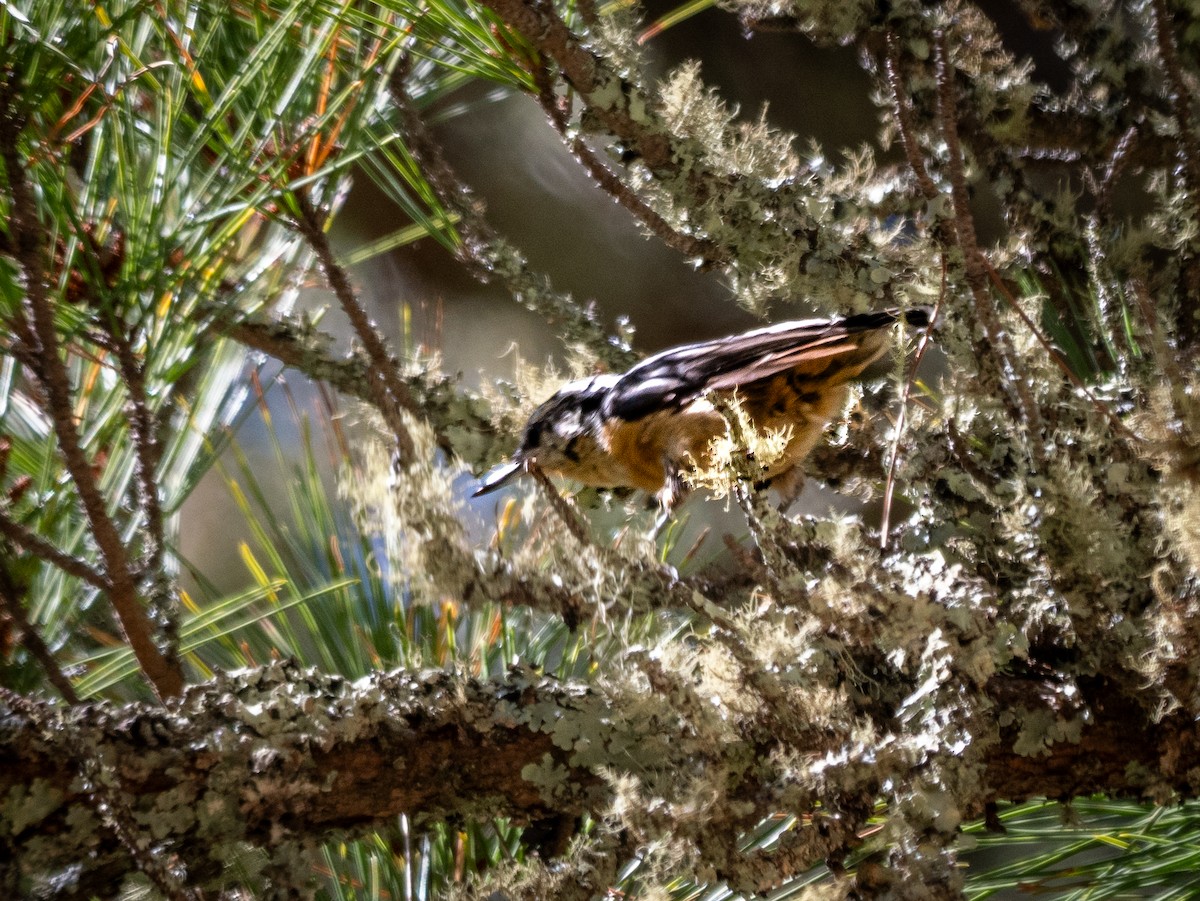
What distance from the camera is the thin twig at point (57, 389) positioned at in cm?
51

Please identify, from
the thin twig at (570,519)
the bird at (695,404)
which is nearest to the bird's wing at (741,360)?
the bird at (695,404)

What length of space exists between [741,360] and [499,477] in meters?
0.19

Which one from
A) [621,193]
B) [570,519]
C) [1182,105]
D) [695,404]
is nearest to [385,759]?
[570,519]

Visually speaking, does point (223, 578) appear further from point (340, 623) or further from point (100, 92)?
point (100, 92)

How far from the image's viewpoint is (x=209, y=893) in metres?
0.53

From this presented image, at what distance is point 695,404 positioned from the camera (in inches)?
25.6

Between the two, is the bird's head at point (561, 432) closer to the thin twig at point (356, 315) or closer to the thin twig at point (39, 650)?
the thin twig at point (356, 315)

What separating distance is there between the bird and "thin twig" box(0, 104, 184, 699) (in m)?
0.22

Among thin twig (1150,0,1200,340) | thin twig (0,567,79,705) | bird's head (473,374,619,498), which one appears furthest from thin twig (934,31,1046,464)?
thin twig (0,567,79,705)

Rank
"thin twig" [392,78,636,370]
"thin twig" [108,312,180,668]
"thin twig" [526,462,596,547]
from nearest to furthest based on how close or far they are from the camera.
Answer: "thin twig" [526,462,596,547], "thin twig" [108,312,180,668], "thin twig" [392,78,636,370]

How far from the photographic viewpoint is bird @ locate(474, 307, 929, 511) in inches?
24.5

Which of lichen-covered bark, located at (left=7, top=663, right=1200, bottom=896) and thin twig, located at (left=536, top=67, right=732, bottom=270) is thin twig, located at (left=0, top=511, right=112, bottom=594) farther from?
thin twig, located at (left=536, top=67, right=732, bottom=270)

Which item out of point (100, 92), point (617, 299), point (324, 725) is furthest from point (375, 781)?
point (617, 299)

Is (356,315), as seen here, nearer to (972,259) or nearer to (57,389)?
(57,389)
